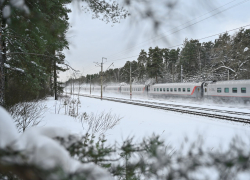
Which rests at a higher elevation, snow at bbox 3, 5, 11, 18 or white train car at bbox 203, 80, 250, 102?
snow at bbox 3, 5, 11, 18

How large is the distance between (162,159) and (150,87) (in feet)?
99.1

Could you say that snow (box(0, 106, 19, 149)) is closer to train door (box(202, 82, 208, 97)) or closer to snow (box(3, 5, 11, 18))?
snow (box(3, 5, 11, 18))

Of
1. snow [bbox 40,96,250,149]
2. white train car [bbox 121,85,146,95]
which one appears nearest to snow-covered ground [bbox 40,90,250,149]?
snow [bbox 40,96,250,149]

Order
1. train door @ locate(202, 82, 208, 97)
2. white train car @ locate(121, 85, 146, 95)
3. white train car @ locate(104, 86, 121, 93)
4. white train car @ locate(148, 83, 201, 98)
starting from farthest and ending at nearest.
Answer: white train car @ locate(104, 86, 121, 93), white train car @ locate(121, 85, 146, 95), white train car @ locate(148, 83, 201, 98), train door @ locate(202, 82, 208, 97)

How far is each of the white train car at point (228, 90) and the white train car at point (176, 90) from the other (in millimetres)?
1195

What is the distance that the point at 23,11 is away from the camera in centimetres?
166

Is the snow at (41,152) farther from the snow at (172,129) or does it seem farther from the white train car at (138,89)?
the white train car at (138,89)

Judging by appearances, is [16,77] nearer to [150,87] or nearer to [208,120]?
[208,120]

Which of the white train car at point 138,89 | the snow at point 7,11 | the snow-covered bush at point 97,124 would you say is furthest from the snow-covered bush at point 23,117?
the white train car at point 138,89

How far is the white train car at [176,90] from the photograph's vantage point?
22141 mm

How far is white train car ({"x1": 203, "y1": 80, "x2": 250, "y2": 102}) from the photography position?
55.5ft

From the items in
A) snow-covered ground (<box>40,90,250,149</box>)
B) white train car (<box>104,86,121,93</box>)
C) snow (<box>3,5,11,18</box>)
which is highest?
snow (<box>3,5,11,18</box>)

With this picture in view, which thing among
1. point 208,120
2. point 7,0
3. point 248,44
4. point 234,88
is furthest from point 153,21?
point 248,44

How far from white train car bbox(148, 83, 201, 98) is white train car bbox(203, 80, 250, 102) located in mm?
1195
